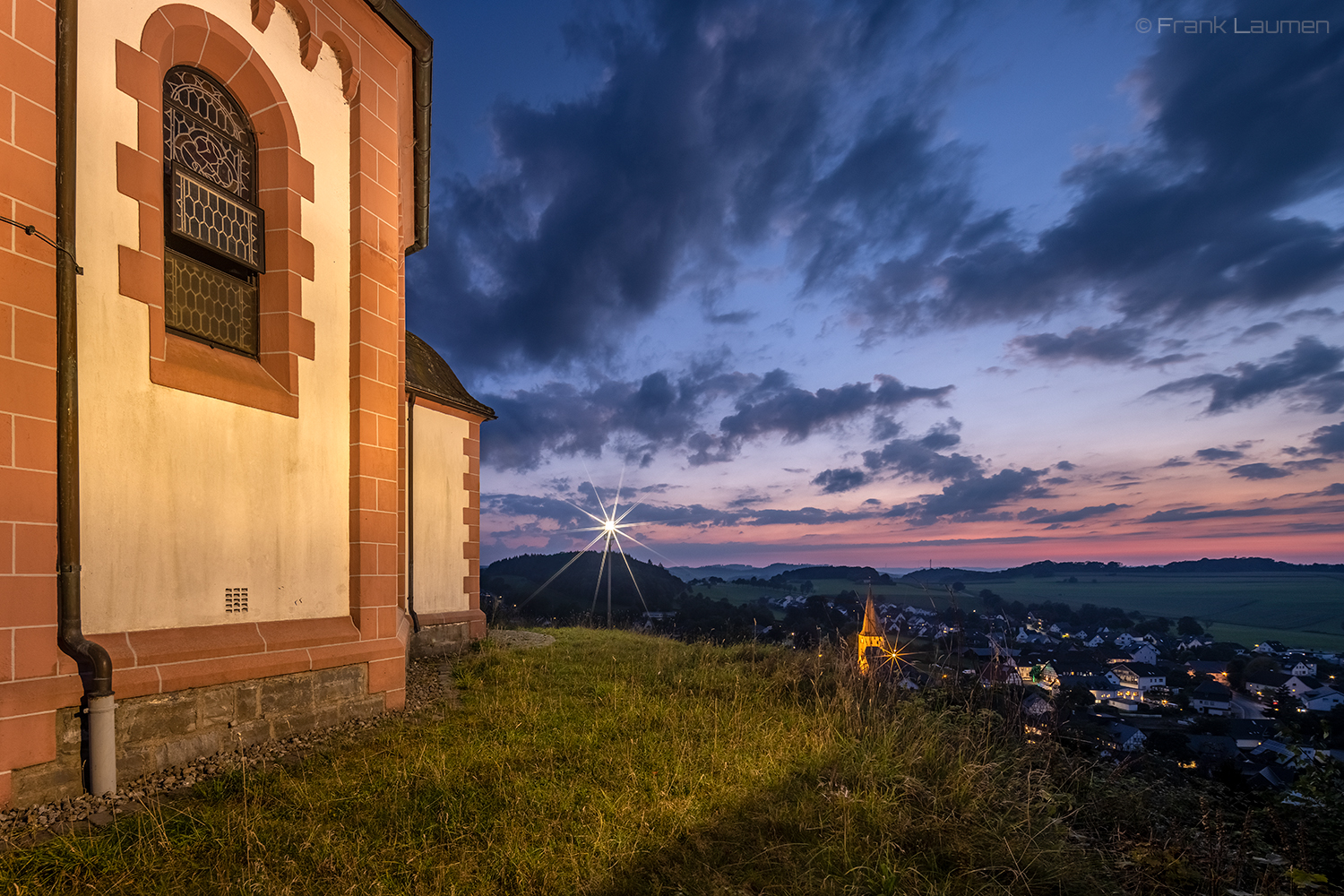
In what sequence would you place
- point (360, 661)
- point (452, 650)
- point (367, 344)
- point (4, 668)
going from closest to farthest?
point (4, 668) → point (360, 661) → point (367, 344) → point (452, 650)

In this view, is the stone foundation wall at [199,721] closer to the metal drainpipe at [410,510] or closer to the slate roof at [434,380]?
the metal drainpipe at [410,510]

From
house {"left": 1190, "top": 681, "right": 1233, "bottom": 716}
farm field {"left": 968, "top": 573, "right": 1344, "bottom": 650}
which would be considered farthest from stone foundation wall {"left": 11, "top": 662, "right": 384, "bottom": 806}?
farm field {"left": 968, "top": 573, "right": 1344, "bottom": 650}

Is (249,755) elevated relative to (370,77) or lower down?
lower down

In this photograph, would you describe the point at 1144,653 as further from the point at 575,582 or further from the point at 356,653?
the point at 575,582

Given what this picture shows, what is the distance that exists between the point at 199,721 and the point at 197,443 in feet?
6.99

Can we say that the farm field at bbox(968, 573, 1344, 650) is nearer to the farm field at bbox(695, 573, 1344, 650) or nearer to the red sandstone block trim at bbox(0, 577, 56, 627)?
the farm field at bbox(695, 573, 1344, 650)

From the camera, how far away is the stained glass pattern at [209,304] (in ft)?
16.1

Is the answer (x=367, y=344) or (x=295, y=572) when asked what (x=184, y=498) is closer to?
(x=295, y=572)

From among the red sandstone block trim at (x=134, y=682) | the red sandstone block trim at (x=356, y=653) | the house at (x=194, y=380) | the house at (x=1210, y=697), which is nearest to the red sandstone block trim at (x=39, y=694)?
the house at (x=194, y=380)

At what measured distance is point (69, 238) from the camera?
3945 mm

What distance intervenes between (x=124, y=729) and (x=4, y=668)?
2.81 ft

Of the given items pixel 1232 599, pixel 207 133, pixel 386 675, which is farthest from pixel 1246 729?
pixel 1232 599

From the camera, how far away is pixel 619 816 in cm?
356

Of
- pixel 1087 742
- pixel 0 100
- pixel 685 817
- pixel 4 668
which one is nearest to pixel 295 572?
pixel 4 668
